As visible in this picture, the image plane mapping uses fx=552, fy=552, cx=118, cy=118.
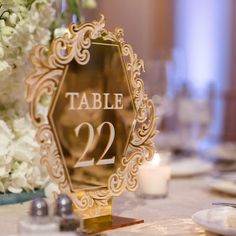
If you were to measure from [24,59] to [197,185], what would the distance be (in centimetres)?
55

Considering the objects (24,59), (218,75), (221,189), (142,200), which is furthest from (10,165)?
(218,75)

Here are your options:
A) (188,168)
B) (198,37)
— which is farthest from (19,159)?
(198,37)

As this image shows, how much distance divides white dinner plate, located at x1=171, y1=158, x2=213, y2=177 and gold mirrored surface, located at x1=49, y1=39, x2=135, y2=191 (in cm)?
58

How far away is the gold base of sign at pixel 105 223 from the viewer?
0.78m

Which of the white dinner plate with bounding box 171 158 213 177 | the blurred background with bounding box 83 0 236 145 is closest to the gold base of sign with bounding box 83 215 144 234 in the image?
the white dinner plate with bounding box 171 158 213 177

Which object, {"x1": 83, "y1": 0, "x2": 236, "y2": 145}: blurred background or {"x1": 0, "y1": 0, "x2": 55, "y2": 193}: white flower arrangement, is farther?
{"x1": 83, "y1": 0, "x2": 236, "y2": 145}: blurred background

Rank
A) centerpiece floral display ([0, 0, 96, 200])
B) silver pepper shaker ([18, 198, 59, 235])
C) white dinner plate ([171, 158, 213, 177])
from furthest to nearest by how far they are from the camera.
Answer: white dinner plate ([171, 158, 213, 177]) < centerpiece floral display ([0, 0, 96, 200]) < silver pepper shaker ([18, 198, 59, 235])

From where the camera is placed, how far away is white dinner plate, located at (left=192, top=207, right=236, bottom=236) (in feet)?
2.33

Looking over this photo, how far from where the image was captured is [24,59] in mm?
952

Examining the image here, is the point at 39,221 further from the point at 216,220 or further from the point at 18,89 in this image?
the point at 18,89

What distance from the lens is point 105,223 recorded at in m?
0.82

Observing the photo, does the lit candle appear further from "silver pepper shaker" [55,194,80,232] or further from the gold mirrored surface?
"silver pepper shaker" [55,194,80,232]

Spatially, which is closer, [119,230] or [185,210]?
[119,230]

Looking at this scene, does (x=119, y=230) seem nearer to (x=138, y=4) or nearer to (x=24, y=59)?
(x=24, y=59)
